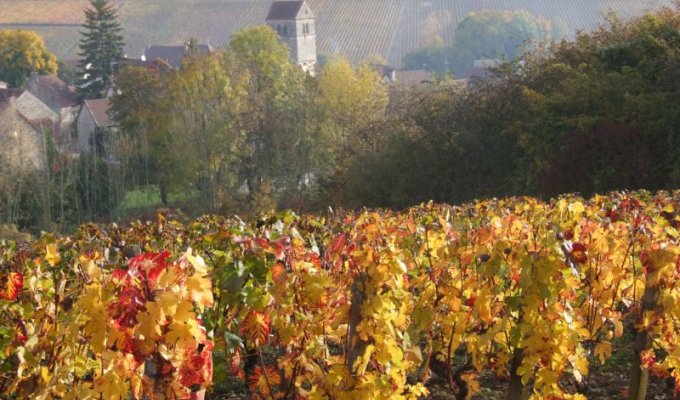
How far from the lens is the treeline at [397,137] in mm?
27109

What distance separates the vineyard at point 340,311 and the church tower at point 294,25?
112 meters

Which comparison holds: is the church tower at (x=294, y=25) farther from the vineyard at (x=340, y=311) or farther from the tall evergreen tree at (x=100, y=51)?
the vineyard at (x=340, y=311)

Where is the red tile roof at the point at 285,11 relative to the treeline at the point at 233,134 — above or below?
above

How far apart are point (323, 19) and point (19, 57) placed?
8339cm

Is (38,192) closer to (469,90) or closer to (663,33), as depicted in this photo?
(469,90)

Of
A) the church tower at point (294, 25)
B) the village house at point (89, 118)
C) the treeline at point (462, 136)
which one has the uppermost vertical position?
the church tower at point (294, 25)

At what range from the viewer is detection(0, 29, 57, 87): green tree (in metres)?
86.8

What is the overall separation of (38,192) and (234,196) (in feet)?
27.3

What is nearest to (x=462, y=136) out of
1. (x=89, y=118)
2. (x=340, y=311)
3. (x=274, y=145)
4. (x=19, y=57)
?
(x=274, y=145)

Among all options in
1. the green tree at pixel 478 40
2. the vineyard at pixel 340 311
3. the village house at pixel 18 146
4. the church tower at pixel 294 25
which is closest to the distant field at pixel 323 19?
the green tree at pixel 478 40

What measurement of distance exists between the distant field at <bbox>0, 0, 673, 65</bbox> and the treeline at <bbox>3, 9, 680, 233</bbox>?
3890 inches

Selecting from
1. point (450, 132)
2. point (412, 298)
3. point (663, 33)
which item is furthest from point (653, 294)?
point (450, 132)

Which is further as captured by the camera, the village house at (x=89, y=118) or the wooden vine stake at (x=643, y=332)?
the village house at (x=89, y=118)

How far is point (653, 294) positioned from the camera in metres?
5.34
